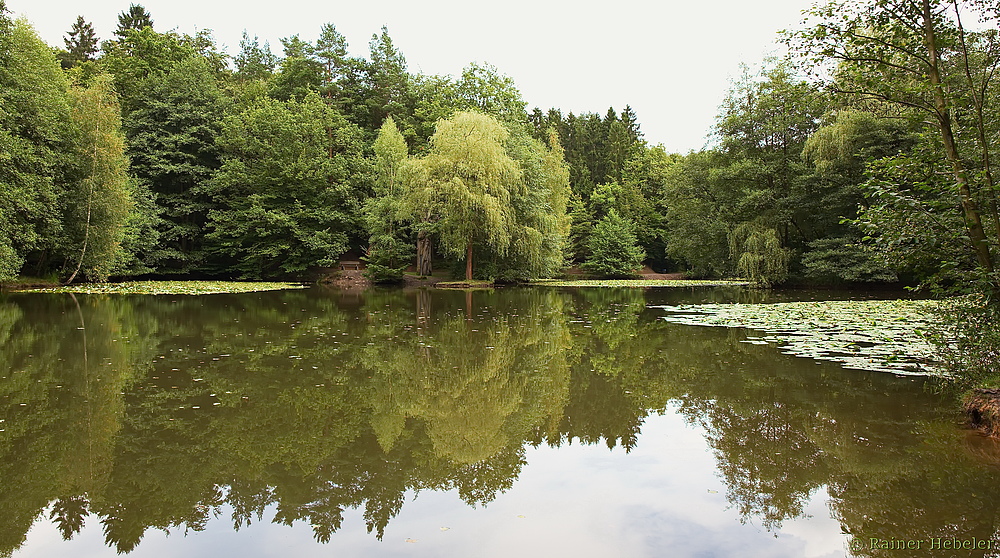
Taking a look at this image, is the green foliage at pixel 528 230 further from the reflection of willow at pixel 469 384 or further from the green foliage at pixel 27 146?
the green foliage at pixel 27 146

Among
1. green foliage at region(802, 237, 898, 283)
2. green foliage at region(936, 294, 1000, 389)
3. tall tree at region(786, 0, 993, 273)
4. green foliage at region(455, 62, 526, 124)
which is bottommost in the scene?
green foliage at region(936, 294, 1000, 389)

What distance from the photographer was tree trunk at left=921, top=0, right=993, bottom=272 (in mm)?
4793

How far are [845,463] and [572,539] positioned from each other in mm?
2359

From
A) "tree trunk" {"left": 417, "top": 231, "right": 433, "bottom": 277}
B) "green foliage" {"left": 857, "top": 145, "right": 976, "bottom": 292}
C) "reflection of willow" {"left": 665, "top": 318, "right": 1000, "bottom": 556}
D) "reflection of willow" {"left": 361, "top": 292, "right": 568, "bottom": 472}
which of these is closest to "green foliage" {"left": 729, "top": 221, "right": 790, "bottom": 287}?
"reflection of willow" {"left": 361, "top": 292, "right": 568, "bottom": 472}

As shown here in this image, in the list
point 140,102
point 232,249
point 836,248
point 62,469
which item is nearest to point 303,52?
point 140,102

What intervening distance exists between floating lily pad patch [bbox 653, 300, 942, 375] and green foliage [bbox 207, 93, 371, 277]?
72.4 ft

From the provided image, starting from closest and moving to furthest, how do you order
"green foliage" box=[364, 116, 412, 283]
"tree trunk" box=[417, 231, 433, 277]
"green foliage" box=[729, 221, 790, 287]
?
1. "green foliage" box=[729, 221, 790, 287]
2. "green foliage" box=[364, 116, 412, 283]
3. "tree trunk" box=[417, 231, 433, 277]

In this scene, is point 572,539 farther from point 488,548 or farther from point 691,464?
point 691,464

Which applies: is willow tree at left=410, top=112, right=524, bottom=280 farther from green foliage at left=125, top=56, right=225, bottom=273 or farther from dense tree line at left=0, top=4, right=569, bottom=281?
green foliage at left=125, top=56, right=225, bottom=273

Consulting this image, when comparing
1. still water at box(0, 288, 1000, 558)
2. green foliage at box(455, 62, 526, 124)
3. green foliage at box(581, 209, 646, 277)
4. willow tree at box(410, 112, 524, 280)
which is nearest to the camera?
still water at box(0, 288, 1000, 558)

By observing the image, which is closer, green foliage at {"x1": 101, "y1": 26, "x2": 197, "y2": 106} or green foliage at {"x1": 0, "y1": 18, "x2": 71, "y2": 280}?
green foliage at {"x1": 0, "y1": 18, "x2": 71, "y2": 280}

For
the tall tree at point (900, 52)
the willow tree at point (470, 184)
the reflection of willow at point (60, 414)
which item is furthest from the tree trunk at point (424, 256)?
the tall tree at point (900, 52)

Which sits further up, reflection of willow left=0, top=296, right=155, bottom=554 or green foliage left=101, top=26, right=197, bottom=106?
green foliage left=101, top=26, right=197, bottom=106

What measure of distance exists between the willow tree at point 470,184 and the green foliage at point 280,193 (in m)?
7.80
